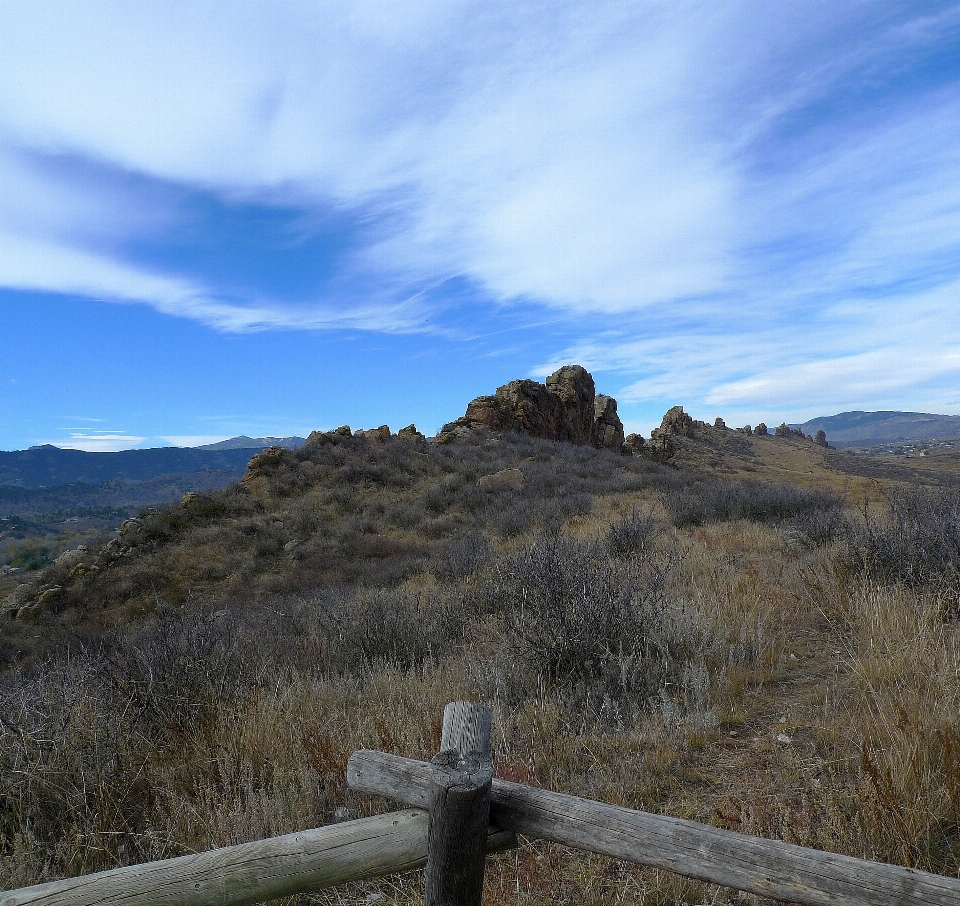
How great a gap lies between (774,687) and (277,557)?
12.3m

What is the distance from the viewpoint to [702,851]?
157 cm

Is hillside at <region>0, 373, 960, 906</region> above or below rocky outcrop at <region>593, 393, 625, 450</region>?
below

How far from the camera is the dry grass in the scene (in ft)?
8.13

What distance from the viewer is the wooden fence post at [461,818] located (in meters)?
1.73

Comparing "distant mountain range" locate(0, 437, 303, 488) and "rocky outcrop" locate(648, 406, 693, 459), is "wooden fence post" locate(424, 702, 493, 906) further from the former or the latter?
"distant mountain range" locate(0, 437, 303, 488)

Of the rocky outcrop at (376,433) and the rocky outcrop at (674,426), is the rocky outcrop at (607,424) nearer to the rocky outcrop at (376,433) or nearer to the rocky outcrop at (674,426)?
the rocky outcrop at (674,426)

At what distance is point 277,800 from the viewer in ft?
9.46

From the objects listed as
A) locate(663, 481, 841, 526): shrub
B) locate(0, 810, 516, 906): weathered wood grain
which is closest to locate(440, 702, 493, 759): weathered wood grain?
locate(0, 810, 516, 906): weathered wood grain

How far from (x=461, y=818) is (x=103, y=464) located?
149 meters

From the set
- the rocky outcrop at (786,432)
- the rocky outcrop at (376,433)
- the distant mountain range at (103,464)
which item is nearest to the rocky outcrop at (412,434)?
the rocky outcrop at (376,433)

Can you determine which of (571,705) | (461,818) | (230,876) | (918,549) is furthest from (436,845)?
(918,549)

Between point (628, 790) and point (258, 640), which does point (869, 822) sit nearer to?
point (628, 790)

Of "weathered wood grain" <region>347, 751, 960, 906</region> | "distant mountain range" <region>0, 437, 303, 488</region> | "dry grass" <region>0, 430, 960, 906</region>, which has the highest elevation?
"distant mountain range" <region>0, 437, 303, 488</region>

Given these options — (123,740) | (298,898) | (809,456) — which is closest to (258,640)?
(123,740)
